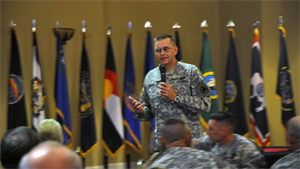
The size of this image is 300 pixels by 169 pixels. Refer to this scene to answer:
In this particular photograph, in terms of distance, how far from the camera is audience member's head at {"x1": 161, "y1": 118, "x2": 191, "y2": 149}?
6.61 feet

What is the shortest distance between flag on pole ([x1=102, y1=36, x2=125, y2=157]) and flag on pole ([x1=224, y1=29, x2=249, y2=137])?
1.55 m

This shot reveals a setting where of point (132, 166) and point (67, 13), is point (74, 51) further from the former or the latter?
point (132, 166)

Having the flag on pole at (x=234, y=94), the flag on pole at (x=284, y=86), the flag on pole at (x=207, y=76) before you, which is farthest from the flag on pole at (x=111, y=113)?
the flag on pole at (x=284, y=86)

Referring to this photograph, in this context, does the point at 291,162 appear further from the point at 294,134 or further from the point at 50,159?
the point at 50,159

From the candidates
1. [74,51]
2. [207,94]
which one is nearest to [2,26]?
[74,51]

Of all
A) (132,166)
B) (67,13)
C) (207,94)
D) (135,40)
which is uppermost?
(67,13)

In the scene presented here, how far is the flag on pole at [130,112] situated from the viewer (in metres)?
4.94

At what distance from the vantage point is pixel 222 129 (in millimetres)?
2379

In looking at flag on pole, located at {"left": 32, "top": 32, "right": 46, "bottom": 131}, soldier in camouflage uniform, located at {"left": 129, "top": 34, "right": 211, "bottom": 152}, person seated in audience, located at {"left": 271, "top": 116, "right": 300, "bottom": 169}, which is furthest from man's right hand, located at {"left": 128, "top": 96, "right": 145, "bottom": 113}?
flag on pole, located at {"left": 32, "top": 32, "right": 46, "bottom": 131}

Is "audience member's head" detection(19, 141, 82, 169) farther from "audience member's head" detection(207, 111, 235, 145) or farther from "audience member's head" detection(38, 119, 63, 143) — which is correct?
"audience member's head" detection(38, 119, 63, 143)

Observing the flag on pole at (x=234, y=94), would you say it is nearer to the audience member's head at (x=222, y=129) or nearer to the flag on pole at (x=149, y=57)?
the flag on pole at (x=149, y=57)

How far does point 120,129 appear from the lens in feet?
16.0

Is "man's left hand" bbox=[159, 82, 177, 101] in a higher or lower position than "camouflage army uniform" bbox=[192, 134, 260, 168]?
higher

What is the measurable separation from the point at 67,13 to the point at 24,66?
975mm
